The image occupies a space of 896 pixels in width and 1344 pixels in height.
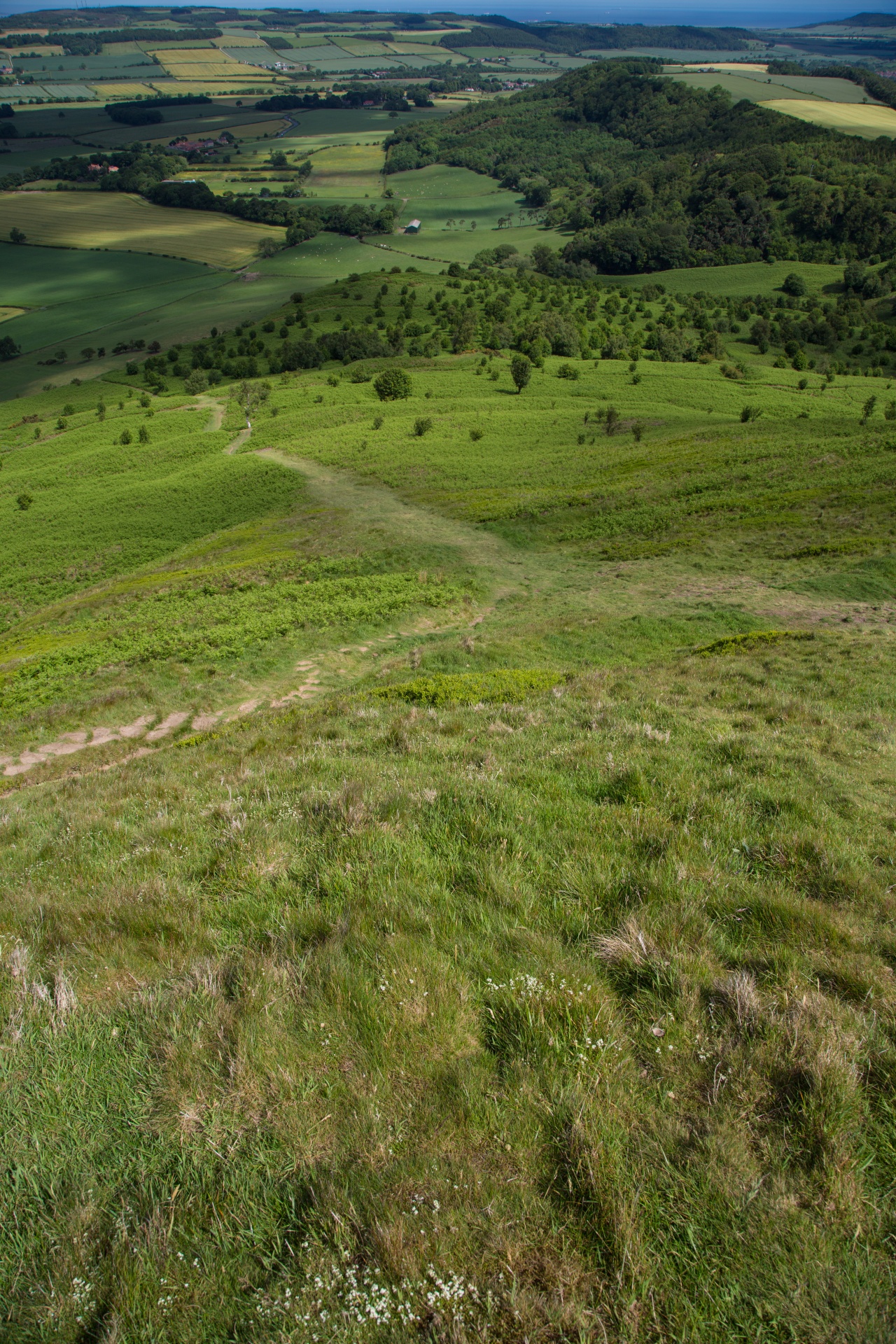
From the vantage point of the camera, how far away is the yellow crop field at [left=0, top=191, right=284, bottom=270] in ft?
566

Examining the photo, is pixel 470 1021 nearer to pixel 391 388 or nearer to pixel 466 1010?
pixel 466 1010

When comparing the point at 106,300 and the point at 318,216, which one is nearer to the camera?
the point at 106,300

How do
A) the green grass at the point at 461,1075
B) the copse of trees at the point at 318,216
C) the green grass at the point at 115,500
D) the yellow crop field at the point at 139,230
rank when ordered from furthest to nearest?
the copse of trees at the point at 318,216
the yellow crop field at the point at 139,230
the green grass at the point at 115,500
the green grass at the point at 461,1075

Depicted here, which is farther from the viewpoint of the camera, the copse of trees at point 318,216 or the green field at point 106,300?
the copse of trees at point 318,216

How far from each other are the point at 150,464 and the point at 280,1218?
2856 inches

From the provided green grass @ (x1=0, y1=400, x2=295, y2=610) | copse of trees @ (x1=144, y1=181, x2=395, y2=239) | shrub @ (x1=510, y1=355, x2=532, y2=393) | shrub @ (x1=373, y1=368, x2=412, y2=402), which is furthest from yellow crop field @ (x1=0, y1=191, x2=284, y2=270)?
shrub @ (x1=510, y1=355, x2=532, y2=393)

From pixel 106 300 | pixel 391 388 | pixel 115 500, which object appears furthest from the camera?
pixel 106 300

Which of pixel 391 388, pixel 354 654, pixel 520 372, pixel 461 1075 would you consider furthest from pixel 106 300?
pixel 461 1075

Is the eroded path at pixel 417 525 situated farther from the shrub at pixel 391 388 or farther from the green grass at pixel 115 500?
the shrub at pixel 391 388

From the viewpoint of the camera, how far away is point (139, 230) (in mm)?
183500

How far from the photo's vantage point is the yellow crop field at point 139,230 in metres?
172

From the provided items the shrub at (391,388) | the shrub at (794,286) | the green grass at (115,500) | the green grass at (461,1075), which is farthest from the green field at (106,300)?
the green grass at (461,1075)

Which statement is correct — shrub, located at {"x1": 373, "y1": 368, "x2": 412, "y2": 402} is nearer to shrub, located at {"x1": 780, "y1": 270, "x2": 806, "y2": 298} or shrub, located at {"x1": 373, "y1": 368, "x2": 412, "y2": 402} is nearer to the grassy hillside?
the grassy hillside

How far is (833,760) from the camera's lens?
26.5 ft
